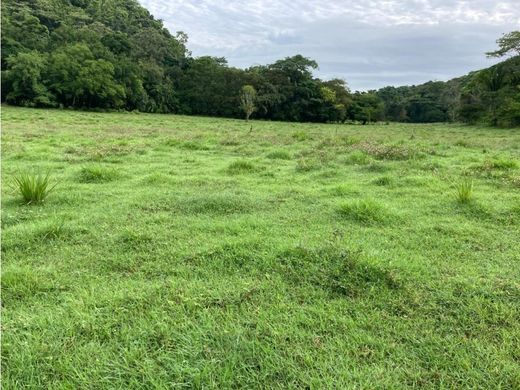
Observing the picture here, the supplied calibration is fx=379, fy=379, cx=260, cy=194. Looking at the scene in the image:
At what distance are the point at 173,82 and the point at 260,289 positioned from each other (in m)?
55.1

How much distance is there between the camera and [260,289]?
3.38m

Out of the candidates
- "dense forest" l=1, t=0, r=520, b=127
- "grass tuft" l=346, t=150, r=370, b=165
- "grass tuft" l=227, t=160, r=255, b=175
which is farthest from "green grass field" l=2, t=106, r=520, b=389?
"dense forest" l=1, t=0, r=520, b=127

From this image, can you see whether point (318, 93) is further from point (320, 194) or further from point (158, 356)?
point (158, 356)

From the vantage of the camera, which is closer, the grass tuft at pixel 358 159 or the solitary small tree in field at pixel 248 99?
the grass tuft at pixel 358 159

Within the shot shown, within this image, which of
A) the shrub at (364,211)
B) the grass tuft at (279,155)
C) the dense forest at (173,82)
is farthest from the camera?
the dense forest at (173,82)

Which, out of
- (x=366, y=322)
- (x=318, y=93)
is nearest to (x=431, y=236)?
(x=366, y=322)

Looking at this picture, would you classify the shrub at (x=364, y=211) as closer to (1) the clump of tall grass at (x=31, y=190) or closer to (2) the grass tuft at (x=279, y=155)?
(1) the clump of tall grass at (x=31, y=190)

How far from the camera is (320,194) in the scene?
6812mm

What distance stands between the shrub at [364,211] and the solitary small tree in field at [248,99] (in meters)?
40.6

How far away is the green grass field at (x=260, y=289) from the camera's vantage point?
95.4 inches

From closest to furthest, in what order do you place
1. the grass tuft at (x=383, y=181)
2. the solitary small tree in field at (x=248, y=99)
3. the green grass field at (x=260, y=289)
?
1. the green grass field at (x=260, y=289)
2. the grass tuft at (x=383, y=181)
3. the solitary small tree in field at (x=248, y=99)

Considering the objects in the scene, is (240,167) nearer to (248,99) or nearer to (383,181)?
(383,181)

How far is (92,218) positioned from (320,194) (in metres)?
3.77

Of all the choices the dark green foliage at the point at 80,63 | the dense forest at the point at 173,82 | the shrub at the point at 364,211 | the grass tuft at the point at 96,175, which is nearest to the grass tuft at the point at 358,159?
the shrub at the point at 364,211
